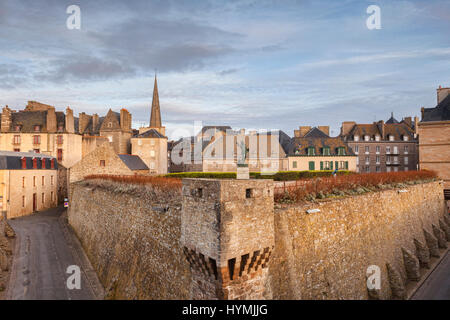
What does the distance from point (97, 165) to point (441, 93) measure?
128 ft

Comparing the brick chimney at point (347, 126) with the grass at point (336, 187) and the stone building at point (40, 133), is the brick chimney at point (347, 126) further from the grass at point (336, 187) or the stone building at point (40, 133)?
the stone building at point (40, 133)

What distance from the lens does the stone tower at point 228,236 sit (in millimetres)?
6582

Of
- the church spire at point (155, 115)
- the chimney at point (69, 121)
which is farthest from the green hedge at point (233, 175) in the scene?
the church spire at point (155, 115)

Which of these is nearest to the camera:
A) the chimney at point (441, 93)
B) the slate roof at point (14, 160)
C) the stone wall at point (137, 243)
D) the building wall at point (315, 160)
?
the stone wall at point (137, 243)

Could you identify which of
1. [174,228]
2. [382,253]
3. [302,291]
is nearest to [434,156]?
[382,253]

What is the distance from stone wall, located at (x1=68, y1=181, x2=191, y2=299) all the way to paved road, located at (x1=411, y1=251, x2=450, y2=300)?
11808 mm

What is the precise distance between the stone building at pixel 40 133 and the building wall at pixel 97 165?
12.8 metres

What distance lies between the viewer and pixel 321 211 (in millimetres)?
10086

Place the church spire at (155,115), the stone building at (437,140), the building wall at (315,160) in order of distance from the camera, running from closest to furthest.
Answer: the stone building at (437,140)
the building wall at (315,160)
the church spire at (155,115)

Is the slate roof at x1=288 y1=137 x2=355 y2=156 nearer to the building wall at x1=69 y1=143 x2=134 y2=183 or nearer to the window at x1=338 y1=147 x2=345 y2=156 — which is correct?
the window at x1=338 y1=147 x2=345 y2=156

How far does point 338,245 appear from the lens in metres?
10.4

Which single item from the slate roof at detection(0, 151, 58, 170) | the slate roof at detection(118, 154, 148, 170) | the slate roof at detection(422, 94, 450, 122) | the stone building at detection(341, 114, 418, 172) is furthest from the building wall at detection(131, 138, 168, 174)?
the slate roof at detection(422, 94, 450, 122)

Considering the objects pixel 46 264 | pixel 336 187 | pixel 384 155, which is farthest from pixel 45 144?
pixel 384 155

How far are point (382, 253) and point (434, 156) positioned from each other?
22739mm
